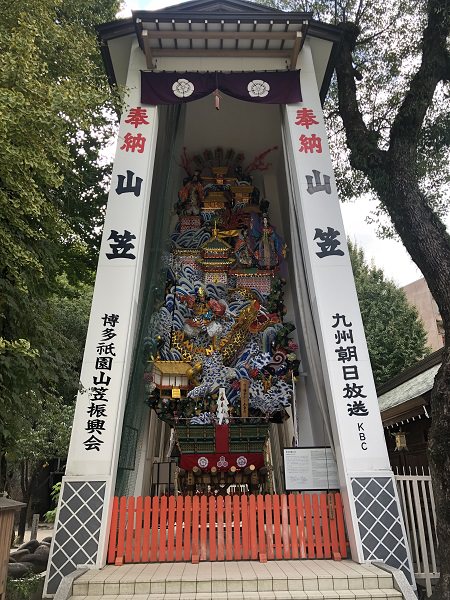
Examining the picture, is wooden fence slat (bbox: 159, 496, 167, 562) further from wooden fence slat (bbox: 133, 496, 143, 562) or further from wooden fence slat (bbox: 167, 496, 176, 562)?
wooden fence slat (bbox: 133, 496, 143, 562)

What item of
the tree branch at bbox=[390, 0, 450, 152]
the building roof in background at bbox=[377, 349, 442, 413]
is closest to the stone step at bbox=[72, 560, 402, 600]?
the building roof in background at bbox=[377, 349, 442, 413]

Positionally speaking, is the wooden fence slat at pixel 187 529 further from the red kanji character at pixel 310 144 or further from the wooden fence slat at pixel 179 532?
the red kanji character at pixel 310 144

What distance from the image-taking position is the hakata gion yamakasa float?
519 centimetres

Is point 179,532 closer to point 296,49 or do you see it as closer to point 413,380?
point 296,49

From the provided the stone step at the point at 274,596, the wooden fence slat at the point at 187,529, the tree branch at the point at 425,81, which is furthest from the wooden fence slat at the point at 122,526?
the tree branch at the point at 425,81

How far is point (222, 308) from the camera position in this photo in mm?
8953

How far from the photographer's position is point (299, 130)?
23.0ft

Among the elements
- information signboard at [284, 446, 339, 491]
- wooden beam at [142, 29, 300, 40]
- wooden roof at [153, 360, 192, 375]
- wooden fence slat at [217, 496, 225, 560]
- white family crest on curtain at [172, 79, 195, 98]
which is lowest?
wooden fence slat at [217, 496, 225, 560]

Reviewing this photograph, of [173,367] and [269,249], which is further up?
[269,249]

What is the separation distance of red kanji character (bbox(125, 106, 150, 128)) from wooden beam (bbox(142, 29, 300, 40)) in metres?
1.06

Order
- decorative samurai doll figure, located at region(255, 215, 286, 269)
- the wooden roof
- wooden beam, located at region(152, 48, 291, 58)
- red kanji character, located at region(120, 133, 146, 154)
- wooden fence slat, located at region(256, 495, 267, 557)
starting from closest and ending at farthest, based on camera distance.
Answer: wooden fence slat, located at region(256, 495, 267, 557)
red kanji character, located at region(120, 133, 146, 154)
wooden beam, located at region(152, 48, 291, 58)
the wooden roof
decorative samurai doll figure, located at region(255, 215, 286, 269)

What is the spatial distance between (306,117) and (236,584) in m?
6.03

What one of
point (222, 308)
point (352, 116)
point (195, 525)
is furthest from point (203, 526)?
point (352, 116)

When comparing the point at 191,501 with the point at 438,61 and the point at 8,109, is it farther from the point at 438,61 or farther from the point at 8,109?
the point at 438,61
